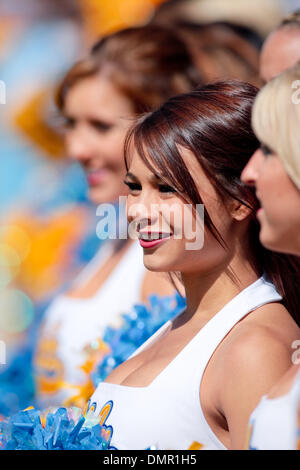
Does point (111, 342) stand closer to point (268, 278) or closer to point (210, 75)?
point (268, 278)

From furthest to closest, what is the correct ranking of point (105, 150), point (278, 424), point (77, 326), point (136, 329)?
point (105, 150) → point (77, 326) → point (136, 329) → point (278, 424)

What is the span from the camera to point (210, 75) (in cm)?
326

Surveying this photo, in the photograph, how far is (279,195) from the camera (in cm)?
128

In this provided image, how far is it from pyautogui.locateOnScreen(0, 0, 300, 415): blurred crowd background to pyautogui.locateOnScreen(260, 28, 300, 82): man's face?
1.39 metres

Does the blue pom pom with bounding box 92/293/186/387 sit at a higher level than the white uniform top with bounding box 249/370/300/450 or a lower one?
lower

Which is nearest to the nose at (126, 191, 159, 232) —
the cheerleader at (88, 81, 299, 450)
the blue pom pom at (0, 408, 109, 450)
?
the cheerleader at (88, 81, 299, 450)

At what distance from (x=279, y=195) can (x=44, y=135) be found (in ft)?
11.6

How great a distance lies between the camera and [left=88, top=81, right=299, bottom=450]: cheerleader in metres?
1.47

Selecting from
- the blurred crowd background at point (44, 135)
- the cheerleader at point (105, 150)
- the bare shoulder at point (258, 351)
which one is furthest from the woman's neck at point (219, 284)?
the blurred crowd background at point (44, 135)

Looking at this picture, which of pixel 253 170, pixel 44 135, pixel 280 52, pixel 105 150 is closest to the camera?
pixel 253 170

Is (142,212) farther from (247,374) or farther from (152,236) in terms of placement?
(247,374)

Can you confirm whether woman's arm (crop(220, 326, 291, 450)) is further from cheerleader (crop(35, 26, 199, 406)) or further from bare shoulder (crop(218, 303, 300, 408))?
cheerleader (crop(35, 26, 199, 406))

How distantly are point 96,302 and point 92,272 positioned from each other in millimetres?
280

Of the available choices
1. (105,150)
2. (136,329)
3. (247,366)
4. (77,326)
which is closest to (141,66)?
(105,150)
